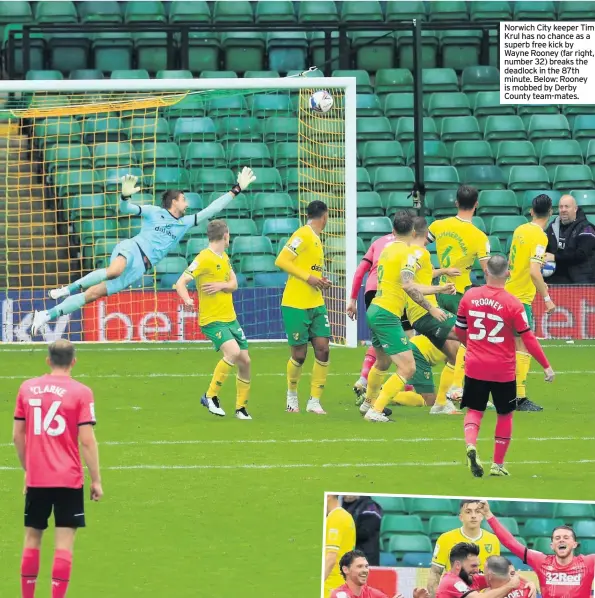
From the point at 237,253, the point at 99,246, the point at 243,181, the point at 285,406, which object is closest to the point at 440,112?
the point at 237,253

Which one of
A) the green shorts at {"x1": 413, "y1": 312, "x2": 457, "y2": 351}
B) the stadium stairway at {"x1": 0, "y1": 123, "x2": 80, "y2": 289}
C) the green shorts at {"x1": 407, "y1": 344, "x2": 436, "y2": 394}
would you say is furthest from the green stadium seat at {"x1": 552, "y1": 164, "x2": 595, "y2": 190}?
the green shorts at {"x1": 413, "y1": 312, "x2": 457, "y2": 351}

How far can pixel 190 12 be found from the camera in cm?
2398

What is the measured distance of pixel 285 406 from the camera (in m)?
14.7

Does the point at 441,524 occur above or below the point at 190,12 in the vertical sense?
below

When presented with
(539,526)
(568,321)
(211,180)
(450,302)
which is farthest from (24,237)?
(539,526)

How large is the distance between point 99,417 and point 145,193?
8.11 metres

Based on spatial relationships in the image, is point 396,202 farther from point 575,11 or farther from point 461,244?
point 461,244

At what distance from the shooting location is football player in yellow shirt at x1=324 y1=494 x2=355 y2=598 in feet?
23.3

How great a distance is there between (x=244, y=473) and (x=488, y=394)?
78.4 inches

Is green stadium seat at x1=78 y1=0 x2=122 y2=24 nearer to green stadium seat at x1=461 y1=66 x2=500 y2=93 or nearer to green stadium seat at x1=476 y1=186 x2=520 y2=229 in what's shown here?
green stadium seat at x1=461 y1=66 x2=500 y2=93

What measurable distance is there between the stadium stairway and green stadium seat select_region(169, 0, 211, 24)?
3.75 metres

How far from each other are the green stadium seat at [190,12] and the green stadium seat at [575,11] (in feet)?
19.3

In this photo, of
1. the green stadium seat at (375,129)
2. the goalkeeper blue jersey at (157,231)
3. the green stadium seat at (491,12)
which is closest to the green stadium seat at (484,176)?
the green stadium seat at (375,129)

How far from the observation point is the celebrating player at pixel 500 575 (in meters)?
7.05
